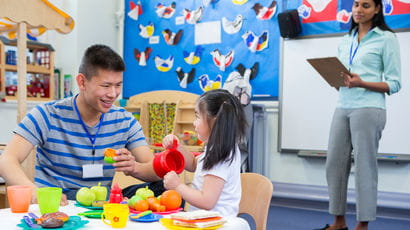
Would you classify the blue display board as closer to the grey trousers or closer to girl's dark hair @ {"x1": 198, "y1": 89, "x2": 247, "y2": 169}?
the grey trousers

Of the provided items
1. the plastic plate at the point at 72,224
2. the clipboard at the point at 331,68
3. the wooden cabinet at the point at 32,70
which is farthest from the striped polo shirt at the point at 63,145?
the wooden cabinet at the point at 32,70

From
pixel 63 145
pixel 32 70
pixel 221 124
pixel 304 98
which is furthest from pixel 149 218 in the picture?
pixel 32 70

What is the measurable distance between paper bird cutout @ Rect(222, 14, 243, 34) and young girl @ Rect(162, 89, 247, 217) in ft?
9.14

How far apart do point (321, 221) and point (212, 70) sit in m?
1.91

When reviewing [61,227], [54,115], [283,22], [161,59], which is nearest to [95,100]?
[54,115]

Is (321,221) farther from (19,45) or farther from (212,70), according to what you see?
(19,45)

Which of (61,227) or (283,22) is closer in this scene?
(61,227)

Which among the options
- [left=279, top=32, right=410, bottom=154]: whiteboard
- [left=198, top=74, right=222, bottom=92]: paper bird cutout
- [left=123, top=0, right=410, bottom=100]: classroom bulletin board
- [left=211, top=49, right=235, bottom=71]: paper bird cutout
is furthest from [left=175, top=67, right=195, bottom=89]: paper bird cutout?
[left=279, top=32, right=410, bottom=154]: whiteboard

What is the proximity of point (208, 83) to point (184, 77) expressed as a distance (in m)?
0.31

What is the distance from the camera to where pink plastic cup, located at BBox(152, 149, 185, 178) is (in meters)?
1.61

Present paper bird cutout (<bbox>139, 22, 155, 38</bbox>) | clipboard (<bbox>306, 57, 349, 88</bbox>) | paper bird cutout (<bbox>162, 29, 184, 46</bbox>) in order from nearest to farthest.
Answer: clipboard (<bbox>306, 57, 349, 88</bbox>) → paper bird cutout (<bbox>162, 29, 184, 46</bbox>) → paper bird cutout (<bbox>139, 22, 155, 38</bbox>)

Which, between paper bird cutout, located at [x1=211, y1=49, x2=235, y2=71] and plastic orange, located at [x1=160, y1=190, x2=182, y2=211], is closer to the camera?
plastic orange, located at [x1=160, y1=190, x2=182, y2=211]

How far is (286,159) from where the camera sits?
13.9 feet

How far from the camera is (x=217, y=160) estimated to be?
5.20 ft
